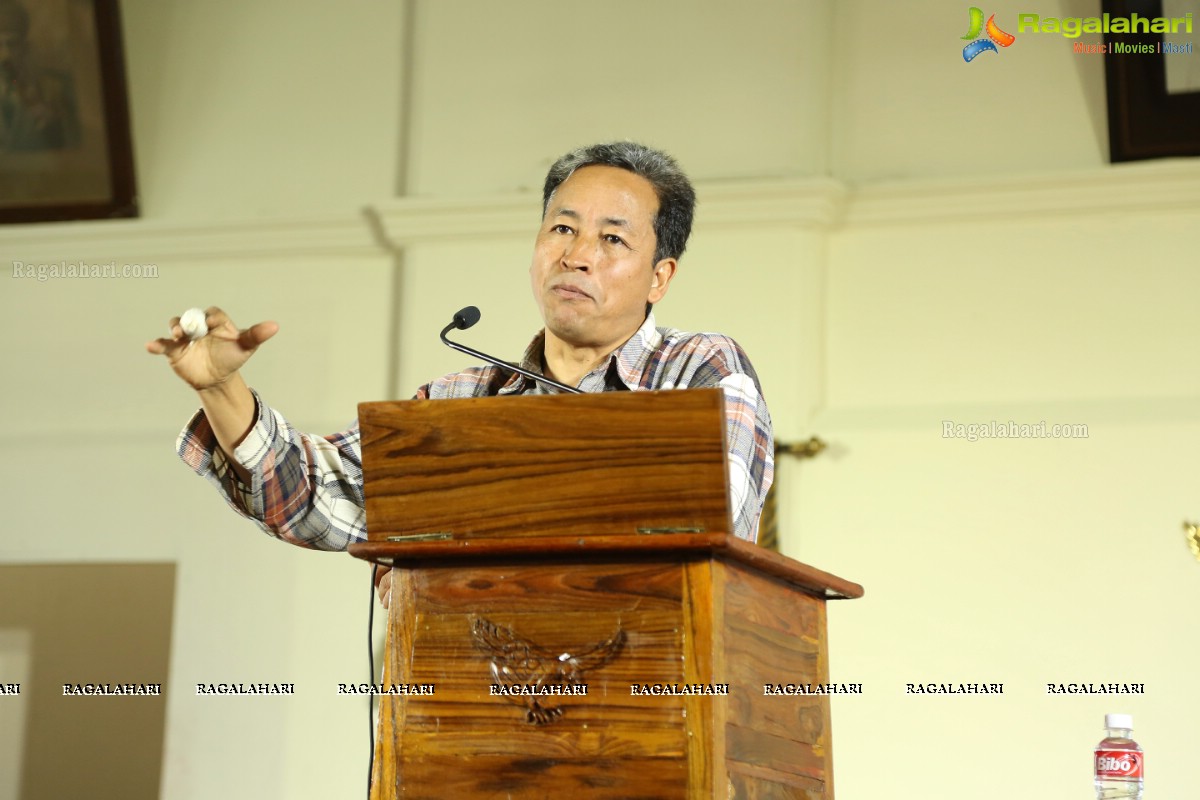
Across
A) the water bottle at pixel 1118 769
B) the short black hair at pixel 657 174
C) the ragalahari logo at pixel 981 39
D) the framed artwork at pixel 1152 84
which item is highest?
the ragalahari logo at pixel 981 39

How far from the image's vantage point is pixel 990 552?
399cm

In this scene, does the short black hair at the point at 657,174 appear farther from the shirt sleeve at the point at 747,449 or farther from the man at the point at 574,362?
the shirt sleeve at the point at 747,449

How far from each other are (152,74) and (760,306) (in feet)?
7.64

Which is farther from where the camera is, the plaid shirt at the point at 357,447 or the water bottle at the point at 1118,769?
the water bottle at the point at 1118,769

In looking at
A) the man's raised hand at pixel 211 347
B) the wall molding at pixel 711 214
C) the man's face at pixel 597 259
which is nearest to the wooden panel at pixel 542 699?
the man's raised hand at pixel 211 347

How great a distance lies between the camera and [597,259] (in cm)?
228

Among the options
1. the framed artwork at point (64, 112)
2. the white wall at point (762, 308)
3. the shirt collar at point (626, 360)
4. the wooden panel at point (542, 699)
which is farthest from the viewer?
the framed artwork at point (64, 112)

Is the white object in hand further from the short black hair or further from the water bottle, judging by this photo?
the water bottle

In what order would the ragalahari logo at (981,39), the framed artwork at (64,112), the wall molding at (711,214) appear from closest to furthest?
the wall molding at (711,214)
the ragalahari logo at (981,39)
the framed artwork at (64,112)

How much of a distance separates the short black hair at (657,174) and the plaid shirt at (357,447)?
175 mm

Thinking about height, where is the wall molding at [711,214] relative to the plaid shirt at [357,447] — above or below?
above

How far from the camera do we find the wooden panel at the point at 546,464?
1.58 m

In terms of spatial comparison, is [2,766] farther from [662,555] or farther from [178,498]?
[662,555]

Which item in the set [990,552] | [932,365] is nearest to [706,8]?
[932,365]
